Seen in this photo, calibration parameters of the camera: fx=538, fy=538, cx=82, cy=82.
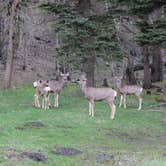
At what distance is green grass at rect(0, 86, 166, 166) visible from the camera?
12.7 m

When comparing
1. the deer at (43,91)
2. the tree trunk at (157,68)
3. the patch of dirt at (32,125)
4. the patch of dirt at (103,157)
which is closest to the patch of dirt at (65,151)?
the patch of dirt at (103,157)

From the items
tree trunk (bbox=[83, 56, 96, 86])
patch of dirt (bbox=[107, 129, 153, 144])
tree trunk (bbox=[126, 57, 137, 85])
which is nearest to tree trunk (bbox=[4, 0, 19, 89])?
tree trunk (bbox=[83, 56, 96, 86])

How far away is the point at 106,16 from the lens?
22609 millimetres

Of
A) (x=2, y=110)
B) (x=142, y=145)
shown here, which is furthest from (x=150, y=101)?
(x=142, y=145)

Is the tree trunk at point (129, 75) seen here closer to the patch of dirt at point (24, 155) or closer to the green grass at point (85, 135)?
the green grass at point (85, 135)

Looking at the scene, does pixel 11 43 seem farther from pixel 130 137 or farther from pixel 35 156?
pixel 35 156

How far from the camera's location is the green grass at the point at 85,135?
1269 cm

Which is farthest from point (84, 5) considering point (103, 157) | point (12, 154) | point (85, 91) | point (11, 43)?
point (12, 154)

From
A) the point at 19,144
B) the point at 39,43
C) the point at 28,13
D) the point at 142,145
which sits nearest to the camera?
the point at 19,144

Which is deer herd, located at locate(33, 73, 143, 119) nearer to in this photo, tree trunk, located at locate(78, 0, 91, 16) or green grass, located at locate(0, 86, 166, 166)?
green grass, located at locate(0, 86, 166, 166)

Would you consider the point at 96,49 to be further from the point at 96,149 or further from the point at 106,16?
the point at 96,149

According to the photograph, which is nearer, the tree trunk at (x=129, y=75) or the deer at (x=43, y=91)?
the deer at (x=43, y=91)

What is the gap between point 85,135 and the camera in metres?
15.6

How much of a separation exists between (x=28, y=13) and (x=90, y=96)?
15.0 meters
